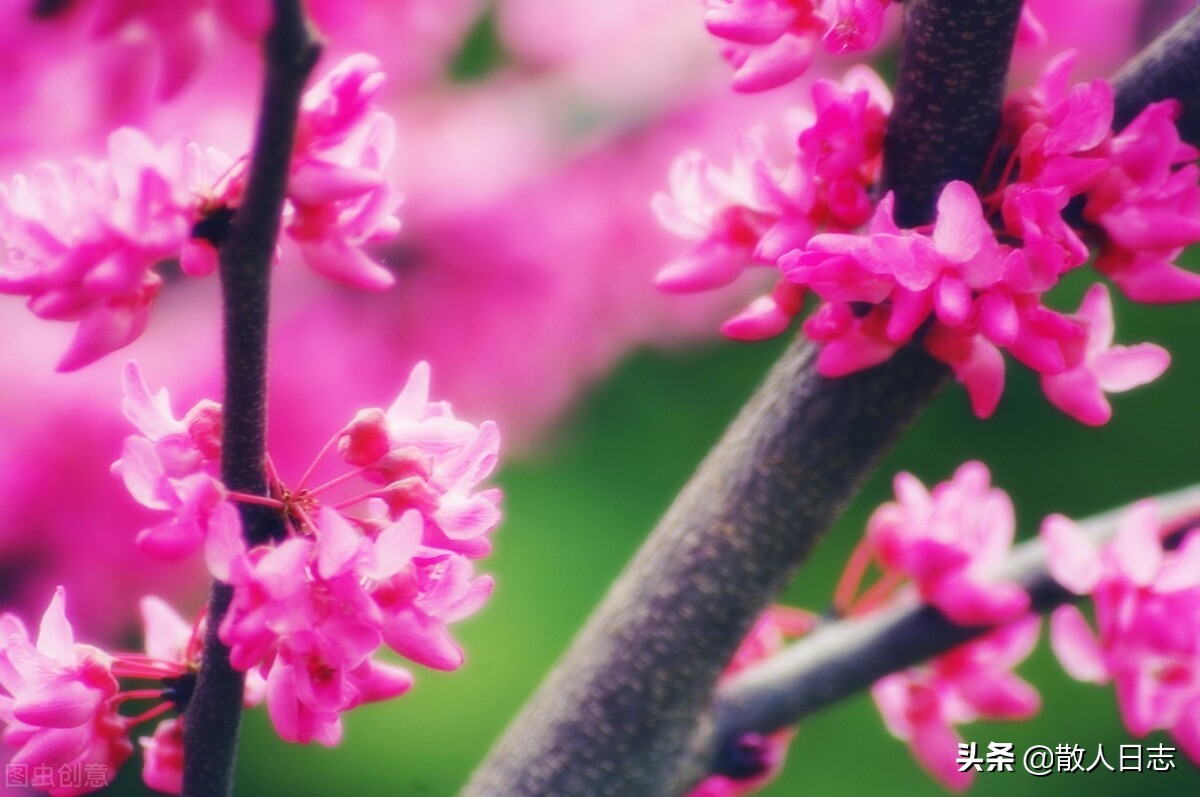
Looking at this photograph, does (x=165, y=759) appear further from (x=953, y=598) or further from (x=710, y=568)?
(x=953, y=598)

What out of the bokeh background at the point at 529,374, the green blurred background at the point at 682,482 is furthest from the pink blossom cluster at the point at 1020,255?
the green blurred background at the point at 682,482

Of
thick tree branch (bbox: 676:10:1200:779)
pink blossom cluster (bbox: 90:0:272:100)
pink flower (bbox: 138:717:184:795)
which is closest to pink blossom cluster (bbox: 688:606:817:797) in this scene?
thick tree branch (bbox: 676:10:1200:779)

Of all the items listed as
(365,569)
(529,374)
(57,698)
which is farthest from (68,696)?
(529,374)

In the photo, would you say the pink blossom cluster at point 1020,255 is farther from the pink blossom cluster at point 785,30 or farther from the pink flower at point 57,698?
the pink flower at point 57,698

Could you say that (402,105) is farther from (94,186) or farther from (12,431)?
(94,186)

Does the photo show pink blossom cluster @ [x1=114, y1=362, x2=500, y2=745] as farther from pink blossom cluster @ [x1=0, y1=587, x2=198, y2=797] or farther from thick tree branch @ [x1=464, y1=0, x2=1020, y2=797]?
thick tree branch @ [x1=464, y1=0, x2=1020, y2=797]
